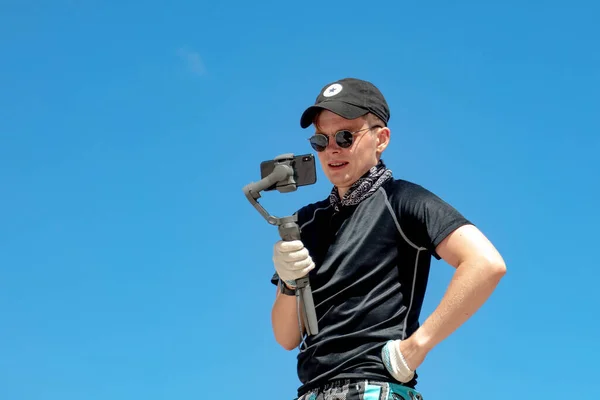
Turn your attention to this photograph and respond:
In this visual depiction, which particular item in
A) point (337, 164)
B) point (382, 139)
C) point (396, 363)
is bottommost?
point (396, 363)

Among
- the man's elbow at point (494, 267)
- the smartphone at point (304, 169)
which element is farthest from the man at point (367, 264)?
the smartphone at point (304, 169)

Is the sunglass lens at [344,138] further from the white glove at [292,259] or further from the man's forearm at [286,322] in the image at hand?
the man's forearm at [286,322]

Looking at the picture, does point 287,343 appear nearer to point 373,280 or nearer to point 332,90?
point 373,280

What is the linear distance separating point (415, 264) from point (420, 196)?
483 mm

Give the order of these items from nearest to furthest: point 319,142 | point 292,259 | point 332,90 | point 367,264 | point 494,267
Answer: point 494,267
point 292,259
point 367,264
point 319,142
point 332,90

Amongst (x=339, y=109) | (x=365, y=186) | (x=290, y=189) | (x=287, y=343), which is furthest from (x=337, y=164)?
(x=287, y=343)

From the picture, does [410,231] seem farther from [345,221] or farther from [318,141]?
[318,141]

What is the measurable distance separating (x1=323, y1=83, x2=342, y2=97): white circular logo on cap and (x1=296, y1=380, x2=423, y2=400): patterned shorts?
219cm

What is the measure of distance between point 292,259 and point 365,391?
3.29 ft

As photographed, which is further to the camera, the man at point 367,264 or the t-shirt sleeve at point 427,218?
the t-shirt sleeve at point 427,218

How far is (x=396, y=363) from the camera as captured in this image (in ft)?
17.7

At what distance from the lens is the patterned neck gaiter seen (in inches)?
240

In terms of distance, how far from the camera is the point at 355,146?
243 inches

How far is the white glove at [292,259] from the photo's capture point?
5.62 m
